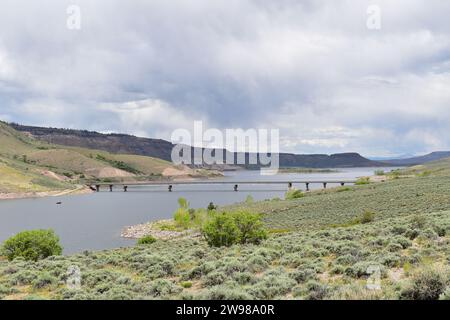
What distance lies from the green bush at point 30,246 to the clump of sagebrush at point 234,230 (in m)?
11.9

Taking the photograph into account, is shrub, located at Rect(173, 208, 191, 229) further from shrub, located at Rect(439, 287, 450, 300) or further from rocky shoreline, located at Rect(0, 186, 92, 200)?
rocky shoreline, located at Rect(0, 186, 92, 200)

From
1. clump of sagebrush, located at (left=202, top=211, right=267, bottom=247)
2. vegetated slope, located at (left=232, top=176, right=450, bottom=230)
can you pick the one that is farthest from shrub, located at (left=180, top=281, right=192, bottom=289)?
vegetated slope, located at (left=232, top=176, right=450, bottom=230)

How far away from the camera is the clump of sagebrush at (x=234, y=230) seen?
29750 millimetres

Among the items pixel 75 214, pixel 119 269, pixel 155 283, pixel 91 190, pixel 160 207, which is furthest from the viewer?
pixel 91 190

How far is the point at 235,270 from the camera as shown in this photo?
13.4 m

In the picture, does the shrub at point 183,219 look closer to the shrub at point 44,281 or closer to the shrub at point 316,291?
the shrub at point 44,281

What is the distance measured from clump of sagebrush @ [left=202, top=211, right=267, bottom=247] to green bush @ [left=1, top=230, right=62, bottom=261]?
11903mm

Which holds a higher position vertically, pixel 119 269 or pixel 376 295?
pixel 376 295

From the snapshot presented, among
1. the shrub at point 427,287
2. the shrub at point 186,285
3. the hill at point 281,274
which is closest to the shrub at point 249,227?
the hill at point 281,274

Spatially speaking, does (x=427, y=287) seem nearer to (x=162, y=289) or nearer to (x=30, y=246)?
(x=162, y=289)

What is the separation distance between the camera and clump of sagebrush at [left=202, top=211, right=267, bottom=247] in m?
29.8
